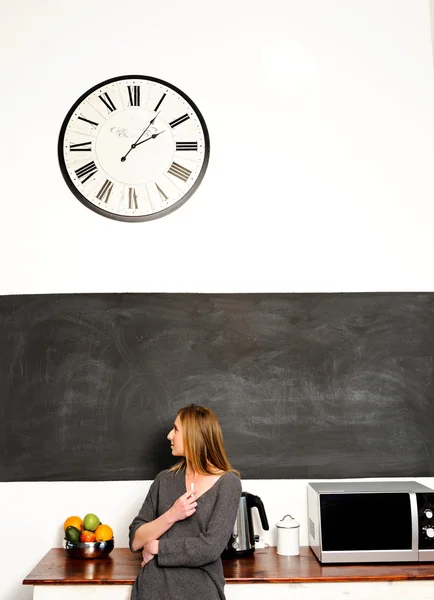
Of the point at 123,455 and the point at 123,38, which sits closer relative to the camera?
the point at 123,455

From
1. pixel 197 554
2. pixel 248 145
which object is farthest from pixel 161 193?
pixel 197 554

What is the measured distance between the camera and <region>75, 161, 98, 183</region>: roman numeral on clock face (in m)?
3.29

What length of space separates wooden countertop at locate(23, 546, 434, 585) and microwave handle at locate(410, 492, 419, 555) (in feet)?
0.23

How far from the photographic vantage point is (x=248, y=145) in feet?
10.9

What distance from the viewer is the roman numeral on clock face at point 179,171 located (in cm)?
329

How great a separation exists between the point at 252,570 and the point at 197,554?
33cm

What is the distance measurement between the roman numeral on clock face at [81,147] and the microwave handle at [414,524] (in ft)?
6.63

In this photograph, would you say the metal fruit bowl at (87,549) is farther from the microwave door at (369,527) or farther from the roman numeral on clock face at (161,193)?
the roman numeral on clock face at (161,193)

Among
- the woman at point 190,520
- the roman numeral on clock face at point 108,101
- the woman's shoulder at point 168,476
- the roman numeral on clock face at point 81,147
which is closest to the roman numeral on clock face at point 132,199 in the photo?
the roman numeral on clock face at point 81,147

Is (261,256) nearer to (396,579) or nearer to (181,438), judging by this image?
(181,438)

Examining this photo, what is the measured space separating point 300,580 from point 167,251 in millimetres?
1476

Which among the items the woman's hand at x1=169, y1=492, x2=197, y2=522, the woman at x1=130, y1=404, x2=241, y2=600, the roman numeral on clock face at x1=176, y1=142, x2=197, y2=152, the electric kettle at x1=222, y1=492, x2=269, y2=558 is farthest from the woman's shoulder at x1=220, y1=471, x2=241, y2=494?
the roman numeral on clock face at x1=176, y1=142, x2=197, y2=152

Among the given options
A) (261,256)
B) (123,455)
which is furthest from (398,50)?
(123,455)

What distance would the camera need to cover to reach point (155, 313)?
10.6ft
